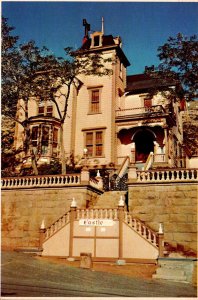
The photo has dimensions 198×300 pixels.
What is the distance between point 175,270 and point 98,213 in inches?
165

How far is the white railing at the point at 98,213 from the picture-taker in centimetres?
1603

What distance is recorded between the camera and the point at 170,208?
17031 millimetres

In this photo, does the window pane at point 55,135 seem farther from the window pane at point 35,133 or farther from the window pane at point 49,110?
the window pane at point 49,110

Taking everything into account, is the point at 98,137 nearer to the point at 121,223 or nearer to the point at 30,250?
the point at 30,250

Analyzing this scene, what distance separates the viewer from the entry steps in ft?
43.1

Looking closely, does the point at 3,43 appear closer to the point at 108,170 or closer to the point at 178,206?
the point at 108,170

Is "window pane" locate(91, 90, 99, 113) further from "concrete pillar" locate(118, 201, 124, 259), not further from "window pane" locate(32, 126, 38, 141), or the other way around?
"concrete pillar" locate(118, 201, 124, 259)

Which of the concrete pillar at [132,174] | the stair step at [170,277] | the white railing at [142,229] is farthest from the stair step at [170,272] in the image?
the concrete pillar at [132,174]

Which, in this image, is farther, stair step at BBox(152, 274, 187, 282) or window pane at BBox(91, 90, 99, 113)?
window pane at BBox(91, 90, 99, 113)

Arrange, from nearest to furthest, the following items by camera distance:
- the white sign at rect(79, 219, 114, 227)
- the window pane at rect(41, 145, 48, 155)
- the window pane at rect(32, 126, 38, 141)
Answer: the white sign at rect(79, 219, 114, 227) < the window pane at rect(41, 145, 48, 155) < the window pane at rect(32, 126, 38, 141)

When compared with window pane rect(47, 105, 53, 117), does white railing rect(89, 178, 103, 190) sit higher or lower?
lower

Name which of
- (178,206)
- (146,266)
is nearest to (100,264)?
(146,266)

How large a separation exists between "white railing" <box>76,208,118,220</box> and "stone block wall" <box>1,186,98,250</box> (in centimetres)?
228

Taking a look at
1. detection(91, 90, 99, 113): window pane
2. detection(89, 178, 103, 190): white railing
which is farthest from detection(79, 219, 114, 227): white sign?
detection(91, 90, 99, 113): window pane
